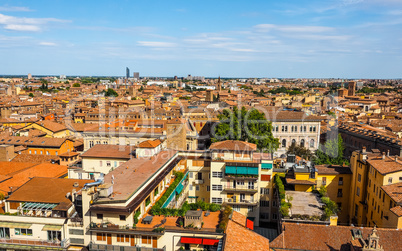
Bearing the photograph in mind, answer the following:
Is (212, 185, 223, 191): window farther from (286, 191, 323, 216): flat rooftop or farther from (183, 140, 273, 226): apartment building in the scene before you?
(286, 191, 323, 216): flat rooftop

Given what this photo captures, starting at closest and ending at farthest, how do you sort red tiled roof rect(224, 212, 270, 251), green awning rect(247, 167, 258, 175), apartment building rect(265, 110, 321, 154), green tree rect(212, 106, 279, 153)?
red tiled roof rect(224, 212, 270, 251) → green awning rect(247, 167, 258, 175) → green tree rect(212, 106, 279, 153) → apartment building rect(265, 110, 321, 154)

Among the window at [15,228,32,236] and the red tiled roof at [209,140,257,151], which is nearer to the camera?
the window at [15,228,32,236]

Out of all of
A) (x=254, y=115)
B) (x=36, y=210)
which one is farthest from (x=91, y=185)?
(x=254, y=115)

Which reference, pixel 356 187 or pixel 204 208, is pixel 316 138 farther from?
pixel 204 208

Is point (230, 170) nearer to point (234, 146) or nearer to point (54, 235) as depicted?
point (234, 146)

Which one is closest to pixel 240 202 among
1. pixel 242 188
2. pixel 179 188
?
pixel 242 188

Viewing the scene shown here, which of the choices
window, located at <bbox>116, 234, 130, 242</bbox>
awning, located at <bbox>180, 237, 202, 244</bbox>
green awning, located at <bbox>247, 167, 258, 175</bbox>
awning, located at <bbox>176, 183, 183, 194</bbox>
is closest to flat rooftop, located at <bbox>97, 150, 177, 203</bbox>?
window, located at <bbox>116, 234, 130, 242</bbox>
